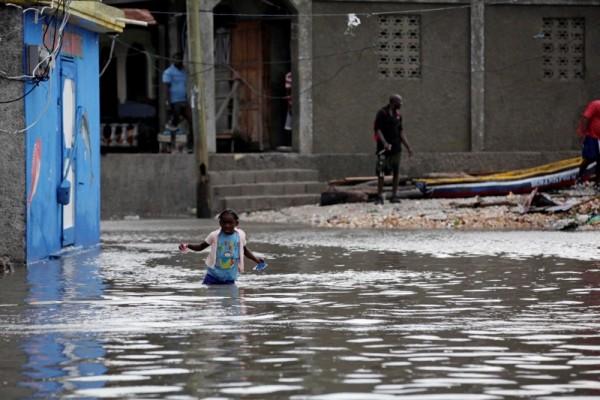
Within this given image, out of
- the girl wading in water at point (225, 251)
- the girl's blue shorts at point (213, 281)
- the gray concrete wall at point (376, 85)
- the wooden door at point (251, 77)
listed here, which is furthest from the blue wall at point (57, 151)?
the wooden door at point (251, 77)

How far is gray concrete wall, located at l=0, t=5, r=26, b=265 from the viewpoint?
55.6 feet

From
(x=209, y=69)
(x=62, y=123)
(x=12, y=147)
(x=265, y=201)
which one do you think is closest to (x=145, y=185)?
(x=265, y=201)

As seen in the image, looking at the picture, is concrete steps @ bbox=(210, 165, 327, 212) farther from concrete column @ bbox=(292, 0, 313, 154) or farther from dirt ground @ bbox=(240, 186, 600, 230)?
concrete column @ bbox=(292, 0, 313, 154)

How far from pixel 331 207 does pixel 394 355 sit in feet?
62.7

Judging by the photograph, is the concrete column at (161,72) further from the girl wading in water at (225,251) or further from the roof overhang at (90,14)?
the girl wading in water at (225,251)

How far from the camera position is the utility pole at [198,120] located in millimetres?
28000

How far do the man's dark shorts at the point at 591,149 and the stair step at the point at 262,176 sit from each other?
5754mm

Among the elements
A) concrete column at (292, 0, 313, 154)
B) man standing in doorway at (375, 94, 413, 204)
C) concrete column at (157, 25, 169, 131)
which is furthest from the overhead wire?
concrete column at (157, 25, 169, 131)

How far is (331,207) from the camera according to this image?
28312 mm

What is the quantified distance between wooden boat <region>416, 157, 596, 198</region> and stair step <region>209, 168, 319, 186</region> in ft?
8.80

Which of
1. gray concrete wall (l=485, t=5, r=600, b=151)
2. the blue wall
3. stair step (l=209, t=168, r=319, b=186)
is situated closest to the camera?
the blue wall

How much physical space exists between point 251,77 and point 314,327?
2127 cm

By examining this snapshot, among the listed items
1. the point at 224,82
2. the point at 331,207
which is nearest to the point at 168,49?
the point at 224,82

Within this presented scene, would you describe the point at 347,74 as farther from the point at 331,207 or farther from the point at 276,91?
the point at 331,207
